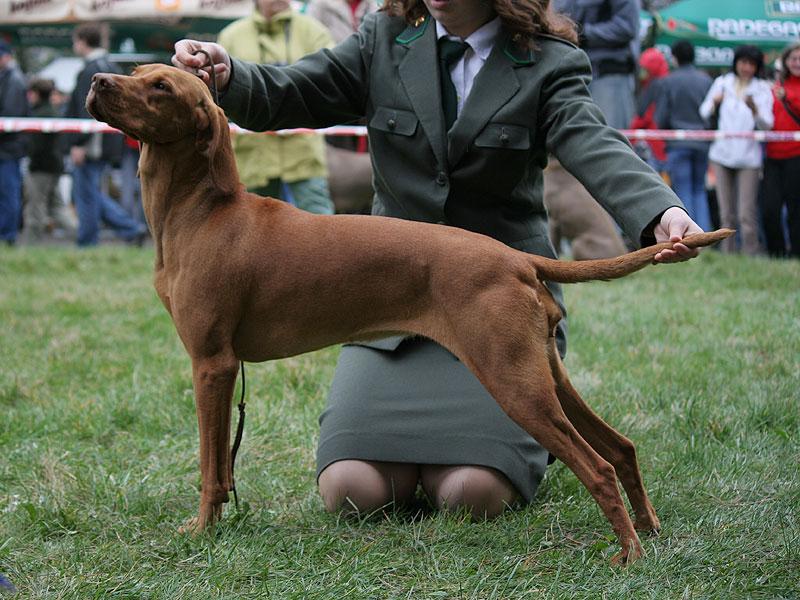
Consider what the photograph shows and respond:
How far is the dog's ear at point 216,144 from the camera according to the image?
300 centimetres

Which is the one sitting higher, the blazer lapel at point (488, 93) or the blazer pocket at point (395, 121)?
the blazer lapel at point (488, 93)

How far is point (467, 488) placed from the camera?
344 cm

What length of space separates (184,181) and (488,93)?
1081mm

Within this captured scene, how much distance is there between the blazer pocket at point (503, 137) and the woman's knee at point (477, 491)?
3.60 feet

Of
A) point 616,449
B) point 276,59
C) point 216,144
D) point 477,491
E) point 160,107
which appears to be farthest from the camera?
point 276,59

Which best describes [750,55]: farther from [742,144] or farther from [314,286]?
[314,286]

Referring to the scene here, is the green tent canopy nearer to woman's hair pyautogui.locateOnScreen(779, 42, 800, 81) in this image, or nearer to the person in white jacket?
the person in white jacket

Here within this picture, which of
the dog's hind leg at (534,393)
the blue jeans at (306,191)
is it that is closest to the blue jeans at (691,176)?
the blue jeans at (306,191)

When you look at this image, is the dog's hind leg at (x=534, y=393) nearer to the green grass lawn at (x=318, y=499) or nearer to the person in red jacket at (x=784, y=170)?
the green grass lawn at (x=318, y=499)

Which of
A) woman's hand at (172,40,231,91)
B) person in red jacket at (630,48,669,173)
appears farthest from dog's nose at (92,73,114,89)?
person in red jacket at (630,48,669,173)

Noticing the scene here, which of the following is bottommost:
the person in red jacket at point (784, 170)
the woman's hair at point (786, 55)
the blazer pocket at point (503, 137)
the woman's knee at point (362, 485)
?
the person in red jacket at point (784, 170)

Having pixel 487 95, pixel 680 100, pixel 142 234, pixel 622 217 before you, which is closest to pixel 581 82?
pixel 487 95

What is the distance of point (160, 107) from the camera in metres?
2.91

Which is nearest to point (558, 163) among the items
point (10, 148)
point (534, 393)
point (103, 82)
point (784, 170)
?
point (784, 170)
